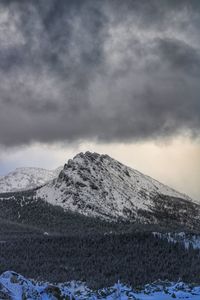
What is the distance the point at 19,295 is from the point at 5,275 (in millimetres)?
17668

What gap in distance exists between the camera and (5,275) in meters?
173

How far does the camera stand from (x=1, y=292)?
148 meters

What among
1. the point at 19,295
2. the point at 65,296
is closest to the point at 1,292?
the point at 19,295

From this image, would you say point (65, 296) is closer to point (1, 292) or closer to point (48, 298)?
point (48, 298)

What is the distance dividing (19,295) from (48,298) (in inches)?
299

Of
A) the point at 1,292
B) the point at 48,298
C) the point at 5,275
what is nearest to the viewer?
the point at 1,292

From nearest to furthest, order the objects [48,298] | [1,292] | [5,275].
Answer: [1,292]
[48,298]
[5,275]

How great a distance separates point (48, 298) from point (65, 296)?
781 cm

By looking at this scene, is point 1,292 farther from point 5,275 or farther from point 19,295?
point 5,275

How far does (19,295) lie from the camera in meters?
156

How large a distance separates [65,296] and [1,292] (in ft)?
74.4

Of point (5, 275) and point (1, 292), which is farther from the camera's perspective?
point (5, 275)

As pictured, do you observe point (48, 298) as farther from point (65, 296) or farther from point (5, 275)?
point (5, 275)

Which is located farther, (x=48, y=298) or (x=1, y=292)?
(x=48, y=298)
